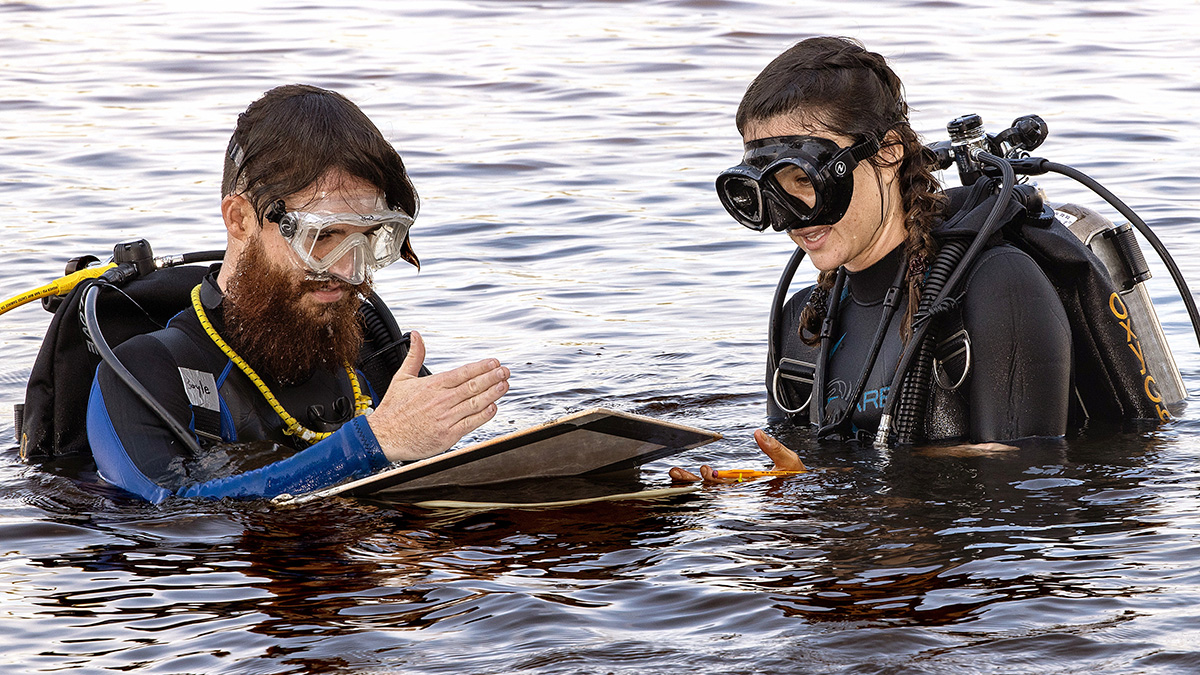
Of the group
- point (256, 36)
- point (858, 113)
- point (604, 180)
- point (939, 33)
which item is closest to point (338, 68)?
point (256, 36)

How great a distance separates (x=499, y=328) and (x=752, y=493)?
3.12 meters

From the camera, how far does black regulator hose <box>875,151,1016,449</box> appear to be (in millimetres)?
4012

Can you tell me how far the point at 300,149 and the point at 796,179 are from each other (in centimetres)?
147

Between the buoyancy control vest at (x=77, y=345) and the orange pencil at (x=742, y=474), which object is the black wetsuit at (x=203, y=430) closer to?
the buoyancy control vest at (x=77, y=345)

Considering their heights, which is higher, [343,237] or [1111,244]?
[343,237]

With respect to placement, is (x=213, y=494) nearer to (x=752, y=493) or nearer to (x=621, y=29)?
(x=752, y=493)

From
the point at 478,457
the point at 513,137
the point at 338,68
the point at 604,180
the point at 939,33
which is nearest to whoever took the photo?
the point at 478,457

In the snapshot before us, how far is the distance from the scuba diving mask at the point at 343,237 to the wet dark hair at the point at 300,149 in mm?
72

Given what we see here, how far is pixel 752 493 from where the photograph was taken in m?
4.23

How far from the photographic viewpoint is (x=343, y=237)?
395 cm

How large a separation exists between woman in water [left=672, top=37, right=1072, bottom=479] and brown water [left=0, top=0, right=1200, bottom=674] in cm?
16

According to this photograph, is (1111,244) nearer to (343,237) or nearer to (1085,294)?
(1085,294)

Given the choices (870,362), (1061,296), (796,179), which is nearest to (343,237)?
(796,179)

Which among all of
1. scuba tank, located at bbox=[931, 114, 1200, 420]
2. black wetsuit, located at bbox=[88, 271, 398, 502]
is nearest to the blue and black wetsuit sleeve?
black wetsuit, located at bbox=[88, 271, 398, 502]
